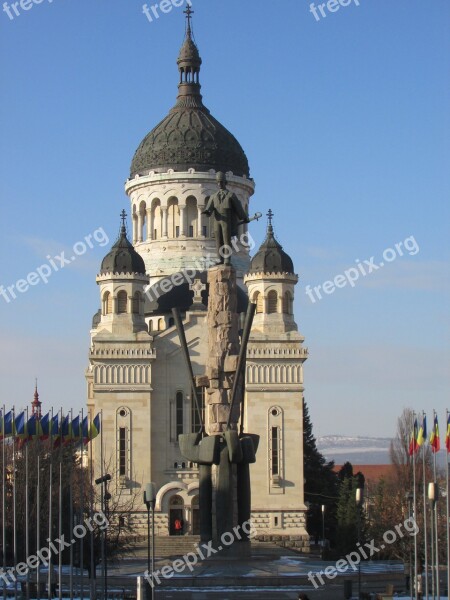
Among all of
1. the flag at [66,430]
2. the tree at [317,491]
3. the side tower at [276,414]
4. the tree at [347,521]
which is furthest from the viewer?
the tree at [317,491]

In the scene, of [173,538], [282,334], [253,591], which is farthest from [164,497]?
[253,591]

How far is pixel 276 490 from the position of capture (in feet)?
239

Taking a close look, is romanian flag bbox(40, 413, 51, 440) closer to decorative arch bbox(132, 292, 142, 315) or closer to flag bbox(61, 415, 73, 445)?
flag bbox(61, 415, 73, 445)

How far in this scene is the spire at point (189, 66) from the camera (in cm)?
8725

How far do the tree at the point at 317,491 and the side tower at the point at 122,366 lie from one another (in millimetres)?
13289

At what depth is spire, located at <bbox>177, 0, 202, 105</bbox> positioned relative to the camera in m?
87.2

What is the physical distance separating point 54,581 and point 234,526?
20.8 feet

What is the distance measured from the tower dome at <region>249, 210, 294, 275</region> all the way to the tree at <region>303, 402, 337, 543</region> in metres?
15.1

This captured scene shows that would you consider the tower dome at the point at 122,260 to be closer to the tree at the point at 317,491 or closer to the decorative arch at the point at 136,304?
the decorative arch at the point at 136,304

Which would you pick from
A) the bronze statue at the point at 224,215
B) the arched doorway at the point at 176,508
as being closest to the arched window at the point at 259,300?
the arched doorway at the point at 176,508

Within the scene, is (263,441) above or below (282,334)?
below

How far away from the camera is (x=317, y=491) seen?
8444 centimetres

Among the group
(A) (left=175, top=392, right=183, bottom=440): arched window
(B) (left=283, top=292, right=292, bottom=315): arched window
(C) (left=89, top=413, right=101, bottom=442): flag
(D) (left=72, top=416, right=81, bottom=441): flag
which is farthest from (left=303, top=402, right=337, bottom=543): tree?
(D) (left=72, top=416, right=81, bottom=441): flag

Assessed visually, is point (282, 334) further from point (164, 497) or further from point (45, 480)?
point (45, 480)
